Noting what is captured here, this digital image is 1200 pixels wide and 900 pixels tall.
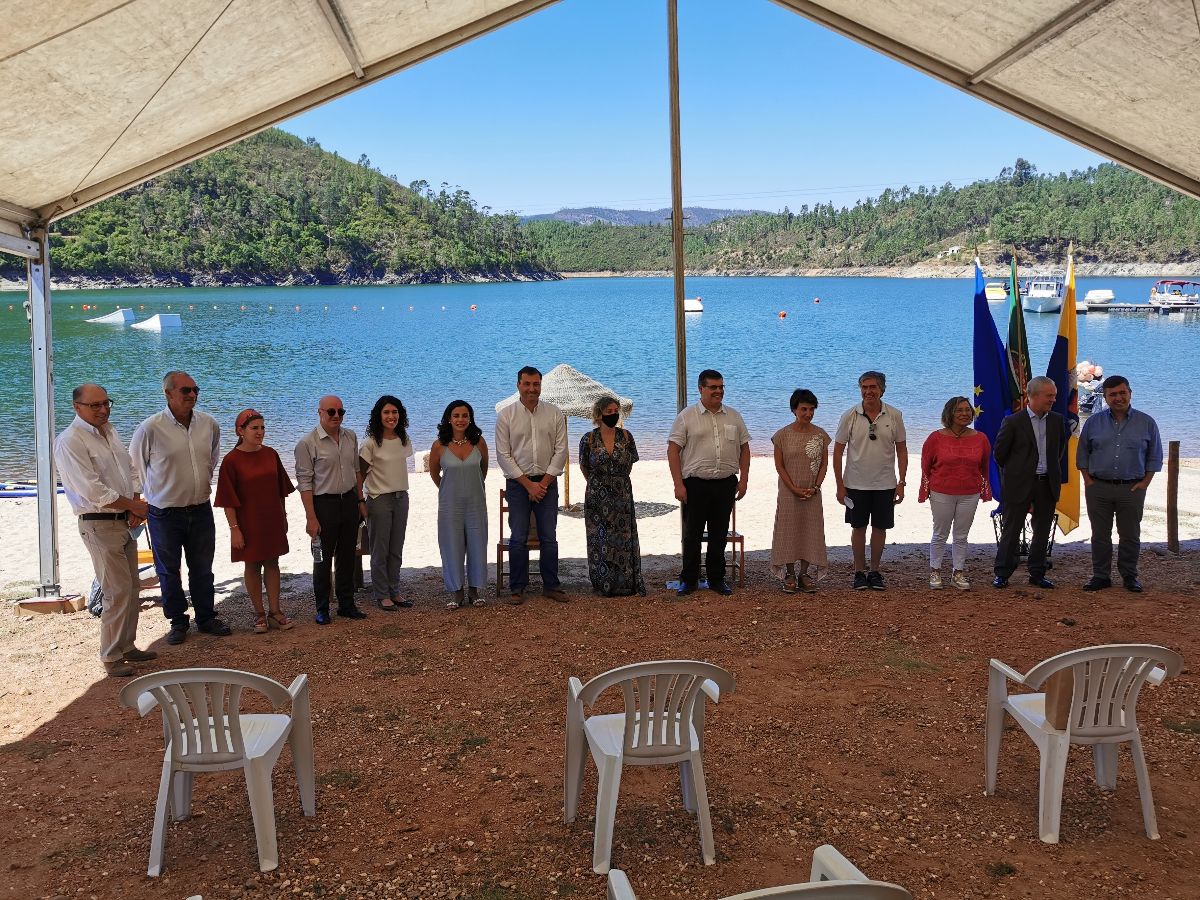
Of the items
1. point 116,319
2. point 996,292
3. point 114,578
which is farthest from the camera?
point 996,292

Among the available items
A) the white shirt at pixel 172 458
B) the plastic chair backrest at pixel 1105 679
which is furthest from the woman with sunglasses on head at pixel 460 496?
the plastic chair backrest at pixel 1105 679

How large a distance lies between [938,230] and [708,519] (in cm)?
12029

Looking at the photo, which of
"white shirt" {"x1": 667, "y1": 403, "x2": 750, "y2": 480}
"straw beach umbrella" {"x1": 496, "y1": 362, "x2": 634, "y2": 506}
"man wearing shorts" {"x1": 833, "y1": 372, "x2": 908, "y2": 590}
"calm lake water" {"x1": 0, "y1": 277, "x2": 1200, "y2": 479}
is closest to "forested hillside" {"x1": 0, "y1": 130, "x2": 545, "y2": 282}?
"calm lake water" {"x1": 0, "y1": 277, "x2": 1200, "y2": 479}

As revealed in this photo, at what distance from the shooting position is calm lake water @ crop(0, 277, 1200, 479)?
105 feet

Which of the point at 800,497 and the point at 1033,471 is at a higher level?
the point at 1033,471

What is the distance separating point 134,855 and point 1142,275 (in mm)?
119661

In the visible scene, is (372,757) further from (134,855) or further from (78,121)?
(78,121)

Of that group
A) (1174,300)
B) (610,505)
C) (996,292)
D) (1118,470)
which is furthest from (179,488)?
(996,292)

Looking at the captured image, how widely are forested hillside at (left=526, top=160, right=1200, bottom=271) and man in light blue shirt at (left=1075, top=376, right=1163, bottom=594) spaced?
96.9m

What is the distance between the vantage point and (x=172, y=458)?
6133 mm

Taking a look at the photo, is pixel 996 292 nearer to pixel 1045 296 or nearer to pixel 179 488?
pixel 1045 296

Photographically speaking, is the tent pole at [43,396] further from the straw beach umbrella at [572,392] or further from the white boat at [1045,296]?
the white boat at [1045,296]

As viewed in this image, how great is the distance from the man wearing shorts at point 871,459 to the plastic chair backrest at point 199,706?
4.70 m

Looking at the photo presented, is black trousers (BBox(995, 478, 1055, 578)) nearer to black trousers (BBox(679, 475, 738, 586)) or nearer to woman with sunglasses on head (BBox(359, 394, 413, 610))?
black trousers (BBox(679, 475, 738, 586))
